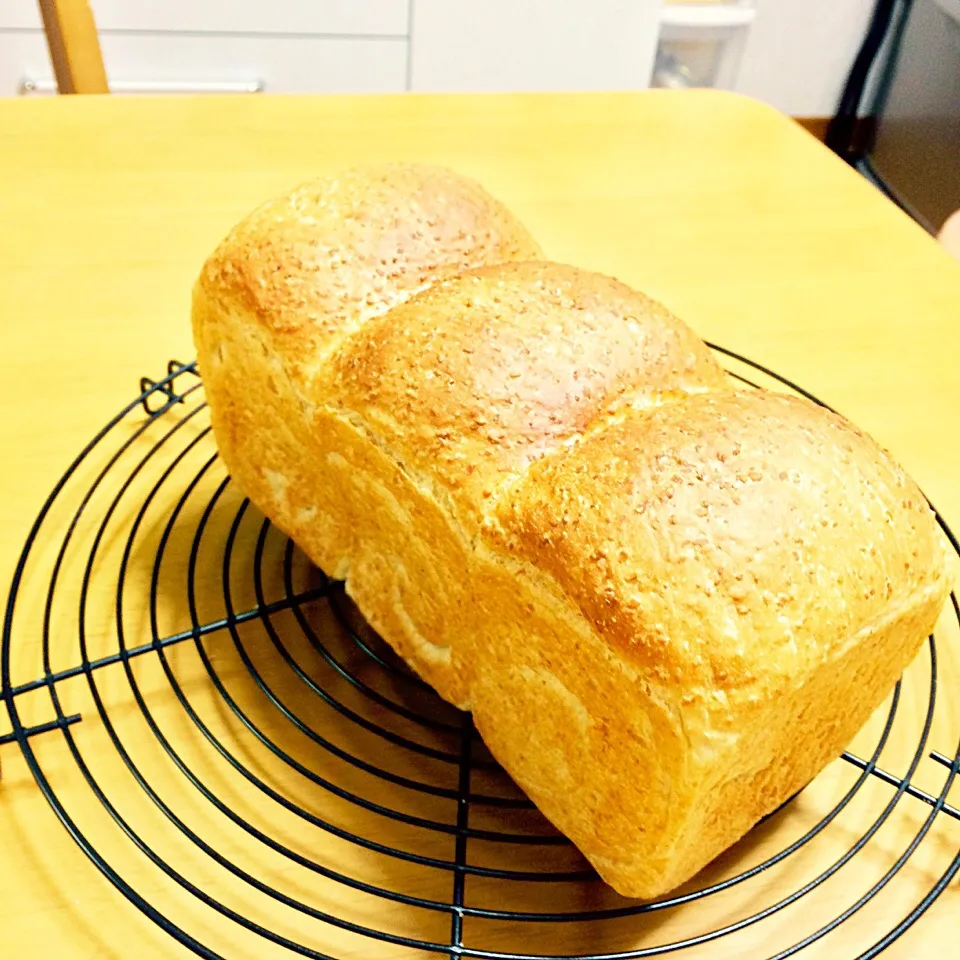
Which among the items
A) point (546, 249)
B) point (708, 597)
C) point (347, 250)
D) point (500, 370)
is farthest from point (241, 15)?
point (708, 597)

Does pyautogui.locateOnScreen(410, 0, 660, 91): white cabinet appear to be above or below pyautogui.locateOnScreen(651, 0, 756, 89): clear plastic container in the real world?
above

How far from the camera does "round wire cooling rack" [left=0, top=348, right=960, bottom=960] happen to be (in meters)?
0.68

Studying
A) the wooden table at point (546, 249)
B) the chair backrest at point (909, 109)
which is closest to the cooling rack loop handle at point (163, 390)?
the wooden table at point (546, 249)

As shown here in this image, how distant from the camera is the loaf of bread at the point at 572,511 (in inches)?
23.3

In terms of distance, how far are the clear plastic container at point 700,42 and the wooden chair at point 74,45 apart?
1.63 m

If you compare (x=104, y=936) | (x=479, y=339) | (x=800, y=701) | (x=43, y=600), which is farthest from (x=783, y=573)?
(x=43, y=600)

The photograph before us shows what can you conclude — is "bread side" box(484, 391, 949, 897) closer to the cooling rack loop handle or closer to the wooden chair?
the cooling rack loop handle

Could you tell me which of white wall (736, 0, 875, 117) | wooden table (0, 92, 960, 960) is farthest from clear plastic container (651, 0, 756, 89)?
wooden table (0, 92, 960, 960)

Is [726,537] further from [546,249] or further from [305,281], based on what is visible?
[546,249]

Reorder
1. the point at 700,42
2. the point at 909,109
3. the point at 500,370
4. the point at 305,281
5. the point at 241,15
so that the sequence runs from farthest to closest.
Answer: the point at 909,109, the point at 700,42, the point at 241,15, the point at 305,281, the point at 500,370

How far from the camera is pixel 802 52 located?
327cm

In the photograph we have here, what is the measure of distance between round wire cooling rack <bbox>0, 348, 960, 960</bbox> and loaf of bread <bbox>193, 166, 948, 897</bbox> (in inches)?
2.0

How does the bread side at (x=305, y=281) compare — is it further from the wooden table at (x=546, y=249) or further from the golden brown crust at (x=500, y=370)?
the wooden table at (x=546, y=249)

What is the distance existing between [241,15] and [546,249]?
1192 millimetres
